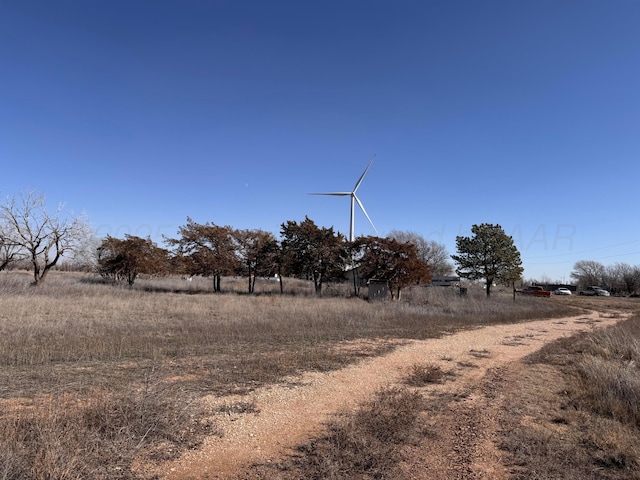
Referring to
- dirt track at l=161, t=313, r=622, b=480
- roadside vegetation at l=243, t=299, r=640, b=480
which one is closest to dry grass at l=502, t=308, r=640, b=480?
roadside vegetation at l=243, t=299, r=640, b=480

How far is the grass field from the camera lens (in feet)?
13.5

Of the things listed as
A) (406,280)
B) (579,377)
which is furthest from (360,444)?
(406,280)

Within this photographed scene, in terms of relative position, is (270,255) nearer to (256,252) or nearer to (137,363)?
(256,252)

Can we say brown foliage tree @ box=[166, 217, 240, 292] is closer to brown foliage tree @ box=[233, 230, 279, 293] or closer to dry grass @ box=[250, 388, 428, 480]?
brown foliage tree @ box=[233, 230, 279, 293]

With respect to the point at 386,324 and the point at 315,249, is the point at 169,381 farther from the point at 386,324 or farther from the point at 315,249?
the point at 315,249

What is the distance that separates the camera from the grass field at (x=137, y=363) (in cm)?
411

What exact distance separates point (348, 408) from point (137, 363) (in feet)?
16.4

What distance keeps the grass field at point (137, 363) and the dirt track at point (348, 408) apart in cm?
40

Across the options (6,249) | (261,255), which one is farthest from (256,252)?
(6,249)

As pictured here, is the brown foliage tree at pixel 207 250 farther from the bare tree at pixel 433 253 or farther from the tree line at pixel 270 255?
the bare tree at pixel 433 253

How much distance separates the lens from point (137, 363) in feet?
28.0

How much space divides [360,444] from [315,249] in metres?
29.2

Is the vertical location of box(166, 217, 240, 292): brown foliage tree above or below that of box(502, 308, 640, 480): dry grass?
above

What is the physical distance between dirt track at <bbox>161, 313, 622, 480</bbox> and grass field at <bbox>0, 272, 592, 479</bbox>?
405 millimetres
